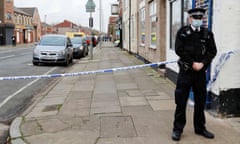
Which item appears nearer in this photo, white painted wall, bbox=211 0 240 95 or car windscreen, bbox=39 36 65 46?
white painted wall, bbox=211 0 240 95

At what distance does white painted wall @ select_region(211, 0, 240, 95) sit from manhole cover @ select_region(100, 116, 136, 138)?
1774 millimetres

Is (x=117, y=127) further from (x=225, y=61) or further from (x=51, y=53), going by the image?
(x=51, y=53)

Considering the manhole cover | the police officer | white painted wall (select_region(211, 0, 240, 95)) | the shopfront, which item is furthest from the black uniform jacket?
the shopfront

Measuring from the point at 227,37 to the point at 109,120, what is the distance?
2598 millimetres

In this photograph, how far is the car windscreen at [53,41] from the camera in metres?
17.7

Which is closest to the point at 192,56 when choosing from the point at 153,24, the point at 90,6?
the point at 153,24

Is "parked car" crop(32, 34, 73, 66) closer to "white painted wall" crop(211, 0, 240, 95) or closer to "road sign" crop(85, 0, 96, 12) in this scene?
"road sign" crop(85, 0, 96, 12)

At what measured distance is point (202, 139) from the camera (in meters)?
4.67

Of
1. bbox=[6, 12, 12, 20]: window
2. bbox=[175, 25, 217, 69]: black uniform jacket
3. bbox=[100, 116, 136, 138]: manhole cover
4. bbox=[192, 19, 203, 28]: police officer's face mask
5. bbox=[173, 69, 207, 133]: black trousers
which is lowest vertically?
bbox=[100, 116, 136, 138]: manhole cover

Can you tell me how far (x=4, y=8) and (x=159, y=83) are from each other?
5307 centimetres

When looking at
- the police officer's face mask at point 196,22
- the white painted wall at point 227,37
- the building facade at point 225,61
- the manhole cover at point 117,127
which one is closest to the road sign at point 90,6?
the building facade at point 225,61

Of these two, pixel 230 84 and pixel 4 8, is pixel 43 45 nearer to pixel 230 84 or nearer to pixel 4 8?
pixel 230 84

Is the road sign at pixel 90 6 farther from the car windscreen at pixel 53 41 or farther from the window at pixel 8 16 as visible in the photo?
the window at pixel 8 16

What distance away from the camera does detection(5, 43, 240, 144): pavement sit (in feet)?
15.7
